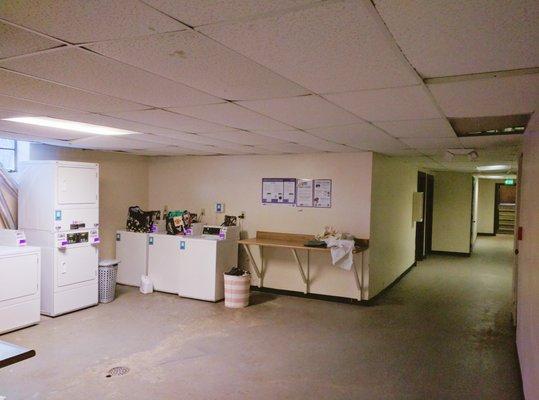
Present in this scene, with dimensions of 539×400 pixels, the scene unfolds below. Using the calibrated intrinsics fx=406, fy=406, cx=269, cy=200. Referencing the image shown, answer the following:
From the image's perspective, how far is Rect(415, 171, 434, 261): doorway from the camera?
32.1 feet

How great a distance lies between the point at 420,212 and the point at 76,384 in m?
7.36

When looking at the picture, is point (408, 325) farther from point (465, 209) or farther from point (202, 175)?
point (465, 209)

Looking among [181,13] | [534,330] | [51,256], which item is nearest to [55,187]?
[51,256]

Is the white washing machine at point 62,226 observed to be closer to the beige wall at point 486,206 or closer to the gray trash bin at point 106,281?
the gray trash bin at point 106,281

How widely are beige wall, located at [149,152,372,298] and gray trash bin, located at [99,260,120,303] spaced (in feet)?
6.07

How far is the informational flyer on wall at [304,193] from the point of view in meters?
6.12

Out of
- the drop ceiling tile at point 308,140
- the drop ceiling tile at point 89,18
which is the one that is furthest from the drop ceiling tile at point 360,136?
the drop ceiling tile at point 89,18

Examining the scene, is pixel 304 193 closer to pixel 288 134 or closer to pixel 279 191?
pixel 279 191

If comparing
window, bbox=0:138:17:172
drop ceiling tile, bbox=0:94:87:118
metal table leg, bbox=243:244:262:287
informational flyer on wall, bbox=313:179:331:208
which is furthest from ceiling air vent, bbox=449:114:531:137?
window, bbox=0:138:17:172

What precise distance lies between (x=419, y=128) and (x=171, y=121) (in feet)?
7.06

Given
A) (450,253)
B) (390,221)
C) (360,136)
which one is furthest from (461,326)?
(450,253)

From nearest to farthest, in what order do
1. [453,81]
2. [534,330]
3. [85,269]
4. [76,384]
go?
[453,81] → [534,330] → [76,384] → [85,269]

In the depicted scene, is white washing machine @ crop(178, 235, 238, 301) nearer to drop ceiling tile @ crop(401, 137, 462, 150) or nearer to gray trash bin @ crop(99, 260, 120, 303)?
gray trash bin @ crop(99, 260, 120, 303)

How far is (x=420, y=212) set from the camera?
873 centimetres
